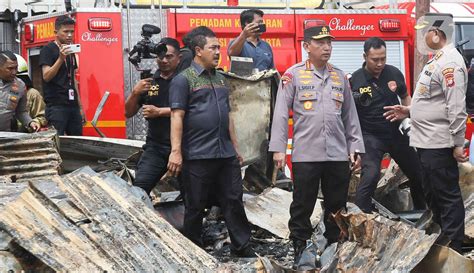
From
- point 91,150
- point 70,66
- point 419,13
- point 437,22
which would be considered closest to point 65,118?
point 70,66

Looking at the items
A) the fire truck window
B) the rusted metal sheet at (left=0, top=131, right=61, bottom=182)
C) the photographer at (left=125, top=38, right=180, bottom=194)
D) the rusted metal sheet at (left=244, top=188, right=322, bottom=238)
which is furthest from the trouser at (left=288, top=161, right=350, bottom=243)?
the fire truck window

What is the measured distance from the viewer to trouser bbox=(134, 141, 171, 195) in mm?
7824

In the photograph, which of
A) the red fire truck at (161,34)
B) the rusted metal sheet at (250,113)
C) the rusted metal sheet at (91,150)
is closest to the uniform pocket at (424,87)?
the rusted metal sheet at (250,113)

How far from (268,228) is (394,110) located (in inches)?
59.4

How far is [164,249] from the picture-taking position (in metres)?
6.39

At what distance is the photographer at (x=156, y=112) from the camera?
7832 millimetres

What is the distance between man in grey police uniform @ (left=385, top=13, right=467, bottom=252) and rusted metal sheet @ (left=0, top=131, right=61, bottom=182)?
3.20 meters

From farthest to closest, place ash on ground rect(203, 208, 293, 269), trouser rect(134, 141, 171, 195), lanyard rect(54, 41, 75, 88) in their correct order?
1. lanyard rect(54, 41, 75, 88)
2. trouser rect(134, 141, 171, 195)
3. ash on ground rect(203, 208, 293, 269)

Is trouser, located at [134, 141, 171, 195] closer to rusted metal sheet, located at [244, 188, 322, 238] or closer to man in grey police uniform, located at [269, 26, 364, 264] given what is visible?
rusted metal sheet, located at [244, 188, 322, 238]

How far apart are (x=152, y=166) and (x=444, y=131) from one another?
2.41 meters

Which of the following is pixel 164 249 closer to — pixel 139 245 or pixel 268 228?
pixel 139 245

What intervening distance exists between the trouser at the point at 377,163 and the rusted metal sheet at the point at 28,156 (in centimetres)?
274

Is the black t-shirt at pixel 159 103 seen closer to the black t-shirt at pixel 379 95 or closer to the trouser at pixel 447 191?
the black t-shirt at pixel 379 95

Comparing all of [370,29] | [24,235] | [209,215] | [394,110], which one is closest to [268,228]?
[209,215]
